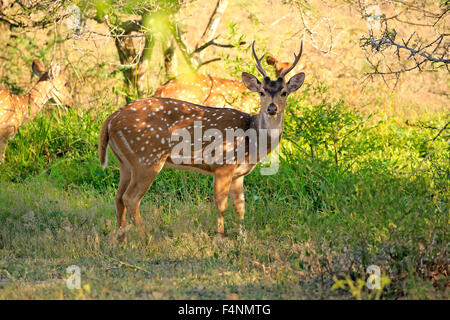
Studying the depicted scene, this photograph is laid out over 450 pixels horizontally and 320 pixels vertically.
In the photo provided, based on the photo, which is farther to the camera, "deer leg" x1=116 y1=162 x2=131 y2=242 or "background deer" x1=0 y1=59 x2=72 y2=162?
"background deer" x1=0 y1=59 x2=72 y2=162

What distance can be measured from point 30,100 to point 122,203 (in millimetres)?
4212

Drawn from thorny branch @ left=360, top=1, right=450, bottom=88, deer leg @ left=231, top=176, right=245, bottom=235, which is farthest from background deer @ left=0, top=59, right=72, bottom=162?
thorny branch @ left=360, top=1, right=450, bottom=88

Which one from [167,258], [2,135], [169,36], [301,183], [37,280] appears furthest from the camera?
[169,36]

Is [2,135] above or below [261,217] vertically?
above

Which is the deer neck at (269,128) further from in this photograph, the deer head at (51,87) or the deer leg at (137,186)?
the deer head at (51,87)

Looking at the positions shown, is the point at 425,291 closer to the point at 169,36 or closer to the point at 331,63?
the point at 169,36

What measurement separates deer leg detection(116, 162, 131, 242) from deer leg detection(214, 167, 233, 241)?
1.00m

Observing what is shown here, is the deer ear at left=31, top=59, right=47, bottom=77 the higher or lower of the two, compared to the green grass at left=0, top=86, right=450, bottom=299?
higher

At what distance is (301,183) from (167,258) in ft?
7.28

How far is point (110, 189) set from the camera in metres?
8.20

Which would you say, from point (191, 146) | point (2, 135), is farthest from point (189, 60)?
point (191, 146)

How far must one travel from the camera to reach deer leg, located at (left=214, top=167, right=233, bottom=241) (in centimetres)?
663

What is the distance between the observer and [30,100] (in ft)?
33.2

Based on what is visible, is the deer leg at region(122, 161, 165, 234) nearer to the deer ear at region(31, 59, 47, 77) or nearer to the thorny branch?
the thorny branch
